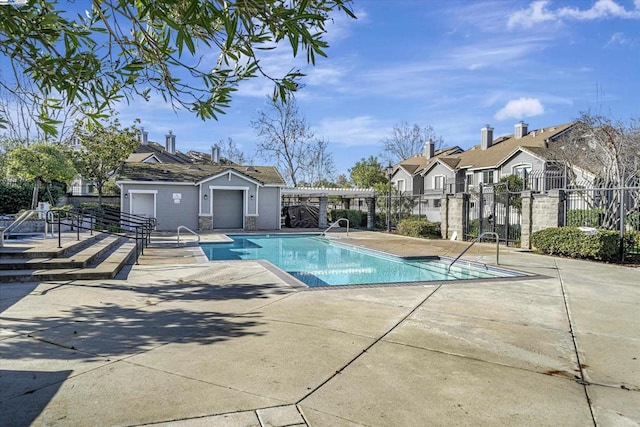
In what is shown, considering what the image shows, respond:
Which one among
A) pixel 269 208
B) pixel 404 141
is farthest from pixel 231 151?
pixel 269 208

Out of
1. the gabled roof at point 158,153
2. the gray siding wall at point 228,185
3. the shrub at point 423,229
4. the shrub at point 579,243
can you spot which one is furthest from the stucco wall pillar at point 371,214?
the gabled roof at point 158,153

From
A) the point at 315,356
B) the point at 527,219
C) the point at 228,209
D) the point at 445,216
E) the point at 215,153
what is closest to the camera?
the point at 315,356

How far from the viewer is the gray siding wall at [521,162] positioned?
25.6m

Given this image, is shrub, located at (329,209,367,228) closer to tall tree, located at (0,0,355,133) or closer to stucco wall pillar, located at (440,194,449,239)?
stucco wall pillar, located at (440,194,449,239)

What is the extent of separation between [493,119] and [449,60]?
19182 mm

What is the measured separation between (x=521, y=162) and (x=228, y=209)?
19.1 m

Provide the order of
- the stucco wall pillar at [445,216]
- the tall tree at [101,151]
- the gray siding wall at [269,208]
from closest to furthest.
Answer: the stucco wall pillar at [445,216] < the tall tree at [101,151] < the gray siding wall at [269,208]

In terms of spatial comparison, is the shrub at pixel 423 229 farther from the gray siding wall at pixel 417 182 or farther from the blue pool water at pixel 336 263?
the gray siding wall at pixel 417 182

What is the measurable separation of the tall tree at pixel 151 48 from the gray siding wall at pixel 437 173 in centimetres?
3117

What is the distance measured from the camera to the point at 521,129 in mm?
31594

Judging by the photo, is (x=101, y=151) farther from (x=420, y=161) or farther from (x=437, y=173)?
(x=420, y=161)

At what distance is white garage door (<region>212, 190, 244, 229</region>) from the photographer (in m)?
23.6

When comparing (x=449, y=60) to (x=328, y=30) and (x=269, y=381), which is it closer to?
(x=328, y=30)

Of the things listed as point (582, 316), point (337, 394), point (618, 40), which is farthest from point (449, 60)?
point (337, 394)
